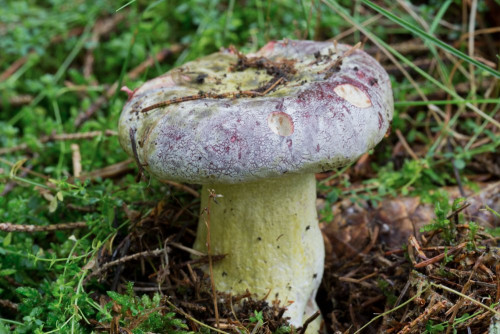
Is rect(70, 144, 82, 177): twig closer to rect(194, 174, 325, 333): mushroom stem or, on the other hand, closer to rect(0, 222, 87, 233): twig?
rect(0, 222, 87, 233): twig

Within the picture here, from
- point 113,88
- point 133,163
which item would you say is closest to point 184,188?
point 133,163

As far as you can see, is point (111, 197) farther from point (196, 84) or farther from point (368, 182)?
point (368, 182)

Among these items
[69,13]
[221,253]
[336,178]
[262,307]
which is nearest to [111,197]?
[221,253]

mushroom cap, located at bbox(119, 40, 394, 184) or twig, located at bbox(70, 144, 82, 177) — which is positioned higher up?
mushroom cap, located at bbox(119, 40, 394, 184)

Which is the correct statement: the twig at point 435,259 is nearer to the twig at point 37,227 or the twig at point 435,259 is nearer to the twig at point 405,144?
the twig at point 405,144

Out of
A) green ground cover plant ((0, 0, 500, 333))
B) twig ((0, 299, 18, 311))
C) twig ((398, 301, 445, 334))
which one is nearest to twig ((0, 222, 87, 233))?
green ground cover plant ((0, 0, 500, 333))

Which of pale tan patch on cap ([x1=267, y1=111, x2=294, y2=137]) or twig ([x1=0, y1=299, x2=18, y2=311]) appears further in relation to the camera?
twig ([x1=0, y1=299, x2=18, y2=311])

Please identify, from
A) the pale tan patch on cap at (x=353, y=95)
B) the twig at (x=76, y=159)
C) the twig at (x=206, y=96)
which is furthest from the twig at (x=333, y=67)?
the twig at (x=76, y=159)

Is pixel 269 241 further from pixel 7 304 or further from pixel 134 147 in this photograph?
pixel 7 304
